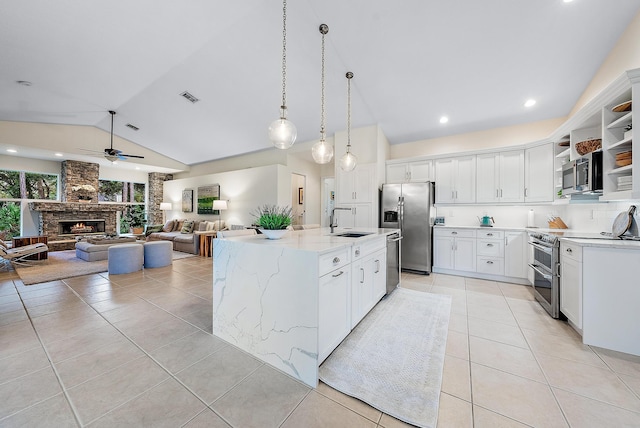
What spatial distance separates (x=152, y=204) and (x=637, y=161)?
11753mm

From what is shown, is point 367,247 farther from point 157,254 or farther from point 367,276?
point 157,254

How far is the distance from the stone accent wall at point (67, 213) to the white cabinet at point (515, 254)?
10.9 m

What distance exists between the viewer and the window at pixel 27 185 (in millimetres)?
6361

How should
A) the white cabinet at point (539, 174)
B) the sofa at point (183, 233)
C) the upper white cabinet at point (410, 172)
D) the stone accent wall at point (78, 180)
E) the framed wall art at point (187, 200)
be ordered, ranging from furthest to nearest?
the framed wall art at point (187, 200), the stone accent wall at point (78, 180), the sofa at point (183, 233), the upper white cabinet at point (410, 172), the white cabinet at point (539, 174)

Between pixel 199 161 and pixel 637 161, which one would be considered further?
pixel 199 161

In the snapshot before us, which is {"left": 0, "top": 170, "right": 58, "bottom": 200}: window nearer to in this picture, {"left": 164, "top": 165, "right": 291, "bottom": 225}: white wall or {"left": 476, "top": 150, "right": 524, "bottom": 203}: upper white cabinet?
{"left": 164, "top": 165, "right": 291, "bottom": 225}: white wall

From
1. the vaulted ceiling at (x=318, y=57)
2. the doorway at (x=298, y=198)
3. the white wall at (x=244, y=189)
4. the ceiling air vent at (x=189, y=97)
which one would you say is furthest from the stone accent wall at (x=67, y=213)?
the doorway at (x=298, y=198)

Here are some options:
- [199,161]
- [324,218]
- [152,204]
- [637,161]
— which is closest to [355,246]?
[637,161]

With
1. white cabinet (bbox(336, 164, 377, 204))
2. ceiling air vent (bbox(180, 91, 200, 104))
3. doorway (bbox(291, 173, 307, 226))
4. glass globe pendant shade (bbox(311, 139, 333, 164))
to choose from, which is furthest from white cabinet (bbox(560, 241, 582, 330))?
ceiling air vent (bbox(180, 91, 200, 104))

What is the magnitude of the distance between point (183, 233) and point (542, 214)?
346 inches

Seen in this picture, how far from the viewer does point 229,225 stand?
7465 mm

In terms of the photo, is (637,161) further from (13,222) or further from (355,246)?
(13,222)

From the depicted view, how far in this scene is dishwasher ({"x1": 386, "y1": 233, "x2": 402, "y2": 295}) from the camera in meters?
3.10

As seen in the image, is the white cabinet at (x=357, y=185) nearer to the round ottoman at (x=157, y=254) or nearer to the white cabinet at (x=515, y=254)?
the white cabinet at (x=515, y=254)
